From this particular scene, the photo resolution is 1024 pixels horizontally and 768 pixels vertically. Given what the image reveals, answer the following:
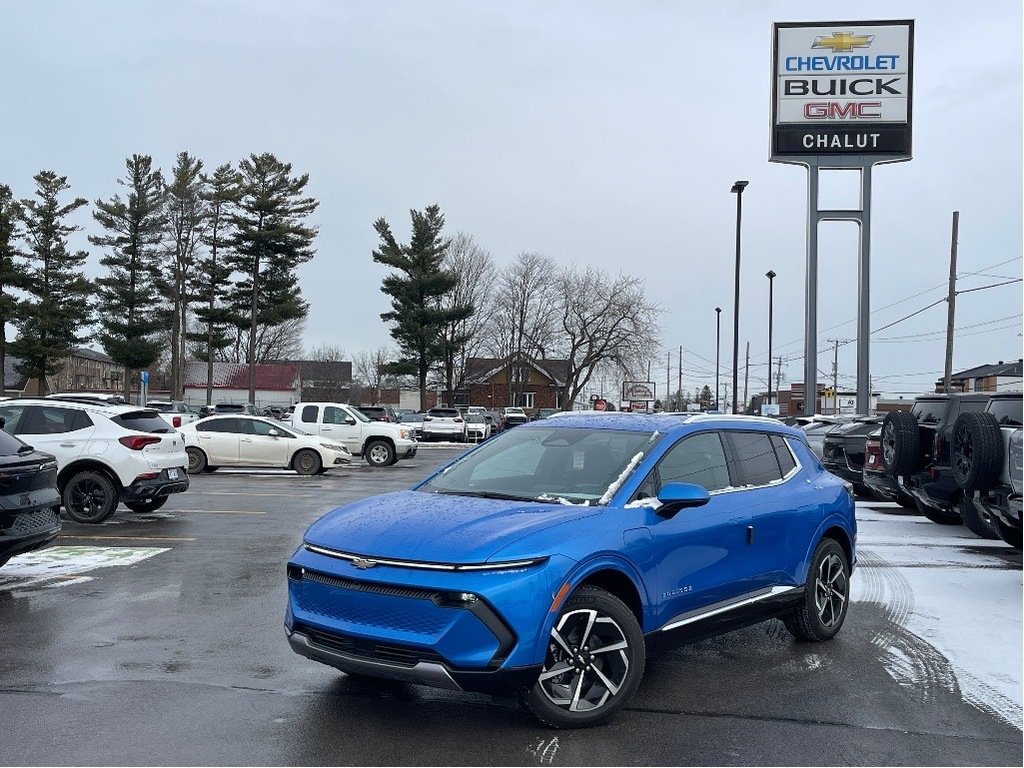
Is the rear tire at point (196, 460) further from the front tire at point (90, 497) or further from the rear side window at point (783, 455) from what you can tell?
the rear side window at point (783, 455)

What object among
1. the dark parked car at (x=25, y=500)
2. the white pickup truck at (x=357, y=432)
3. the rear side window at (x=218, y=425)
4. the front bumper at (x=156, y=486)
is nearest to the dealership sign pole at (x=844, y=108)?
the white pickup truck at (x=357, y=432)

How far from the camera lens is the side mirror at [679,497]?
5684 mm

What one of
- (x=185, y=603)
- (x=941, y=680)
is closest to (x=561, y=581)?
(x=941, y=680)

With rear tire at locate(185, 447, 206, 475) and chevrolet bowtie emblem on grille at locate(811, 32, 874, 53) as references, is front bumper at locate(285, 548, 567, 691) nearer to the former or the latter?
rear tire at locate(185, 447, 206, 475)

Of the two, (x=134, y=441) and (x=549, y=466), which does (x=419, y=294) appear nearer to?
(x=134, y=441)

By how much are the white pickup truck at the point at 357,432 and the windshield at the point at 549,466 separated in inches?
872

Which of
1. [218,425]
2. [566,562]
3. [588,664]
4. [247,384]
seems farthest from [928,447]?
[247,384]

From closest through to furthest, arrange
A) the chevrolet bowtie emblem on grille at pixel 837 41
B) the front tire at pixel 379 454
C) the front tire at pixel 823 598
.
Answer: the front tire at pixel 823 598 < the front tire at pixel 379 454 < the chevrolet bowtie emblem on grille at pixel 837 41

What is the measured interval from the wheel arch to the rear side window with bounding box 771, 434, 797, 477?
943 centimetres

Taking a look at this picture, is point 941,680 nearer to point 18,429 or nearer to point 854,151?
point 18,429

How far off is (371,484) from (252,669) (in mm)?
15222

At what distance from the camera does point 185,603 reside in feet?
27.4

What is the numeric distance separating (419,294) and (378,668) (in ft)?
200

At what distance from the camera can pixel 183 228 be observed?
56594 mm
